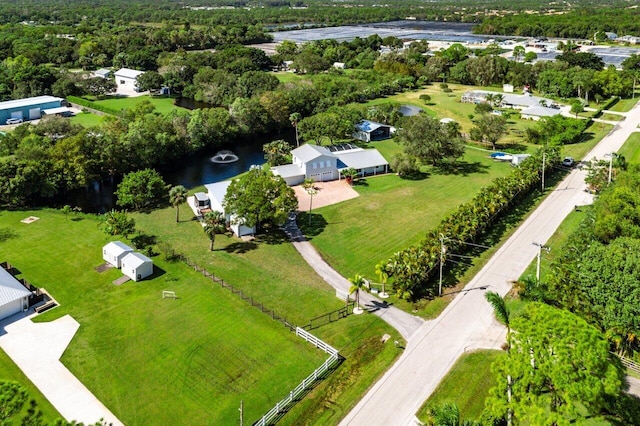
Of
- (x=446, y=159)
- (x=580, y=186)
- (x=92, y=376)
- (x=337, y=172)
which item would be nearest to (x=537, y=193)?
(x=580, y=186)

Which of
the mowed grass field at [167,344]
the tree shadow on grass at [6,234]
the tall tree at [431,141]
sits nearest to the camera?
the mowed grass field at [167,344]

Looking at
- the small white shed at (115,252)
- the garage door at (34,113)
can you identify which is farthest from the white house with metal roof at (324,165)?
the garage door at (34,113)

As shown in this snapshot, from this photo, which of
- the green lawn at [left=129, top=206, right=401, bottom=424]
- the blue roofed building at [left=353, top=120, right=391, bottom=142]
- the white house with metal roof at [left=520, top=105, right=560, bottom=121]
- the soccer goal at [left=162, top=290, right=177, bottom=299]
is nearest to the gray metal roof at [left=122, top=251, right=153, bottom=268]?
the soccer goal at [left=162, top=290, right=177, bottom=299]

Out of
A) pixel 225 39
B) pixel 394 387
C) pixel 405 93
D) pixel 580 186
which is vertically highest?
pixel 225 39

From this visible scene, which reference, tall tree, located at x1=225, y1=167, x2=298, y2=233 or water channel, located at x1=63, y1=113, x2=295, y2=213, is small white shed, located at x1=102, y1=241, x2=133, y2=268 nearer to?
tall tree, located at x1=225, y1=167, x2=298, y2=233

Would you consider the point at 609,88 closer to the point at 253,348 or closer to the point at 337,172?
the point at 337,172

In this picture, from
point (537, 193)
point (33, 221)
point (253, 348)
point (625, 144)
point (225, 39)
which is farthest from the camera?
point (225, 39)

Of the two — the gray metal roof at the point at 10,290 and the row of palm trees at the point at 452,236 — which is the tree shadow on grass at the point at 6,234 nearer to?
the gray metal roof at the point at 10,290
